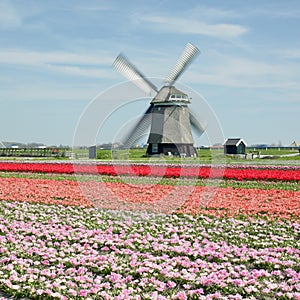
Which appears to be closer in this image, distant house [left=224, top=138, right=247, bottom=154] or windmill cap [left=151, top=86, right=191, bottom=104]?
windmill cap [left=151, top=86, right=191, bottom=104]

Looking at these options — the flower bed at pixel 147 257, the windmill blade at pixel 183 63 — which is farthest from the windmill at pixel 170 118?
the flower bed at pixel 147 257

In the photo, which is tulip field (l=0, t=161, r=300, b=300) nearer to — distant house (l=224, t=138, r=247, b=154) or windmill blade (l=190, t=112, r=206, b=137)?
windmill blade (l=190, t=112, r=206, b=137)

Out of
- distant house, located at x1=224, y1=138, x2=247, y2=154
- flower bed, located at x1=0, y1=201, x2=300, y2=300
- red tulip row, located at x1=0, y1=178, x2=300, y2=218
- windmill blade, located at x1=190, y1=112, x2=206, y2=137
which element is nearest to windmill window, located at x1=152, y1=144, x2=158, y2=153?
windmill blade, located at x1=190, y1=112, x2=206, y2=137

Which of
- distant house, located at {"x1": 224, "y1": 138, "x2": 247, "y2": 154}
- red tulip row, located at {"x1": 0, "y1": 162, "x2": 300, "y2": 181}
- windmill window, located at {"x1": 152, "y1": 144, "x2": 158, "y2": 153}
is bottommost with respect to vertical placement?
red tulip row, located at {"x1": 0, "y1": 162, "x2": 300, "y2": 181}

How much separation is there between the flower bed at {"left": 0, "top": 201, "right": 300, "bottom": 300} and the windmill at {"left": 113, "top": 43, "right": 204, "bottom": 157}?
86.1ft

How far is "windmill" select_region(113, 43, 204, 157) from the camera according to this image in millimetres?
36375

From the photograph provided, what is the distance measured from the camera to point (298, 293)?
5312 mm

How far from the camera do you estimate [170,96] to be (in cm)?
3681

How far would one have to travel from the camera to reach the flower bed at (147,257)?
5562 millimetres

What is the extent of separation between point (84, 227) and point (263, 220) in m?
3.64

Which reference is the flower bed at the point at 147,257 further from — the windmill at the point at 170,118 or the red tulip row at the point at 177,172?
the windmill at the point at 170,118

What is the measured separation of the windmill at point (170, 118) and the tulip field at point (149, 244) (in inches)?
864

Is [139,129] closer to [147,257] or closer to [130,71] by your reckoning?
[130,71]

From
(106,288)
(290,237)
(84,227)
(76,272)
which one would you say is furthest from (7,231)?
(290,237)
